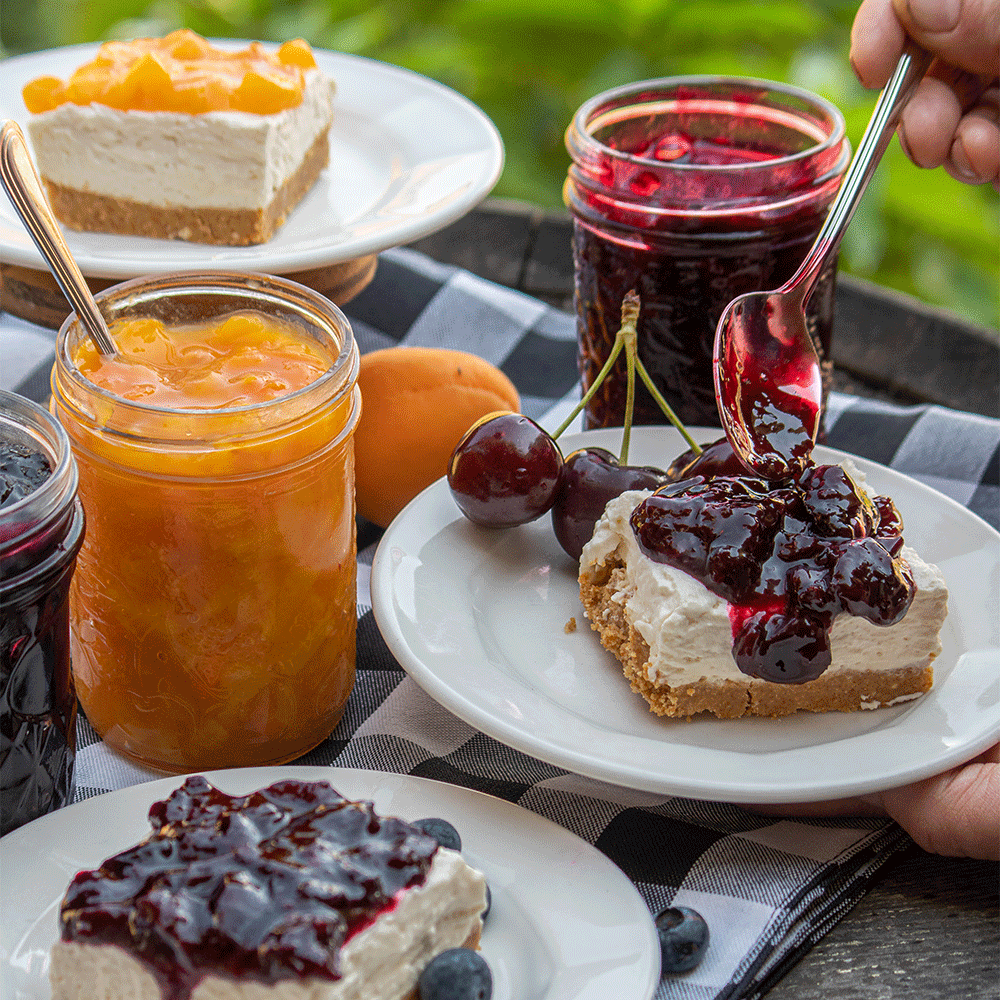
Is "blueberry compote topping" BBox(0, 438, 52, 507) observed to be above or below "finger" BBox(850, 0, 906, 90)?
below

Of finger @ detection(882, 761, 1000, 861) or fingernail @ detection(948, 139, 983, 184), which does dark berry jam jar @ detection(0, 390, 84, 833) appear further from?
fingernail @ detection(948, 139, 983, 184)

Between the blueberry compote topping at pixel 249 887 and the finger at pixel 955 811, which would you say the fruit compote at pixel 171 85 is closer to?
the blueberry compote topping at pixel 249 887

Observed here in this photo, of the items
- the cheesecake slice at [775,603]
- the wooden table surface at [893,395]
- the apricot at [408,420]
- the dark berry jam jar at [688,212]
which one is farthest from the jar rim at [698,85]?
the wooden table surface at [893,395]

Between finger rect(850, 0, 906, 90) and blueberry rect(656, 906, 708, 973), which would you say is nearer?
blueberry rect(656, 906, 708, 973)

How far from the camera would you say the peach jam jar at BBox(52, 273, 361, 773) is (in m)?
1.02

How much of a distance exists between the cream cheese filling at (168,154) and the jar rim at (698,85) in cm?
52

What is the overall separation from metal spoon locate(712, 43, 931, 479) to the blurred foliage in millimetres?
1396

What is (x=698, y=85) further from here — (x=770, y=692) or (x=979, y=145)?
(x=770, y=692)

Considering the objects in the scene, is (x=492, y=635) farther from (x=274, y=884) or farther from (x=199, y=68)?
(x=199, y=68)

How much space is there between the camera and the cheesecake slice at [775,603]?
1075 mm

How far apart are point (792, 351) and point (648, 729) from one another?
1.76ft

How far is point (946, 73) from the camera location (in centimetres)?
161

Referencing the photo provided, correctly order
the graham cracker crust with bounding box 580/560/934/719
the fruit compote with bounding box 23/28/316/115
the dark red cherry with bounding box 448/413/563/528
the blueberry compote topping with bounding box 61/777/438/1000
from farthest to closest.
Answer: the fruit compote with bounding box 23/28/316/115
the dark red cherry with bounding box 448/413/563/528
the graham cracker crust with bounding box 580/560/934/719
the blueberry compote topping with bounding box 61/777/438/1000

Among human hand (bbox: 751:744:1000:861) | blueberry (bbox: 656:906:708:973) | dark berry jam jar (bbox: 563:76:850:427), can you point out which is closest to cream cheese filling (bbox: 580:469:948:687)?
human hand (bbox: 751:744:1000:861)
